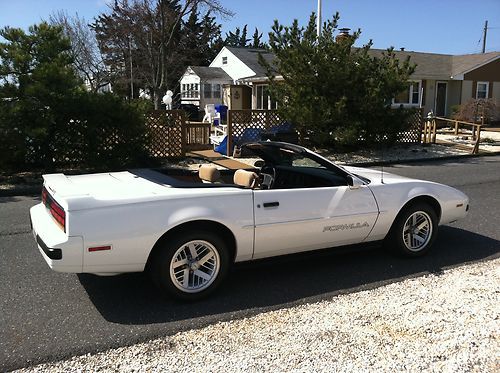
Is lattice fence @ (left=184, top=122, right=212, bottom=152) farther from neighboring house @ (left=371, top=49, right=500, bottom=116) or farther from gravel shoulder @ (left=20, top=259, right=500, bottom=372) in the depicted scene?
neighboring house @ (left=371, top=49, right=500, bottom=116)

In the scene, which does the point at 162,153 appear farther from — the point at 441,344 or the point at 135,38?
the point at 135,38

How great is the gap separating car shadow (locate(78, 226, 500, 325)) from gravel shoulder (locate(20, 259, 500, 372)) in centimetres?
23

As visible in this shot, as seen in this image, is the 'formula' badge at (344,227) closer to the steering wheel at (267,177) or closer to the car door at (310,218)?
the car door at (310,218)

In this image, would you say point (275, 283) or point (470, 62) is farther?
point (470, 62)

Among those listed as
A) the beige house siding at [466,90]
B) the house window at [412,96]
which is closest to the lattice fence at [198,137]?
the house window at [412,96]

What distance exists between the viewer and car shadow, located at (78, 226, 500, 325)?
→ 12.6 ft

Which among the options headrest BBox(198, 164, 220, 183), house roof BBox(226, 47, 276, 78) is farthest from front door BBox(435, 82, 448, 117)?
headrest BBox(198, 164, 220, 183)

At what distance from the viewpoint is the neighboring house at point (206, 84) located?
3566 cm

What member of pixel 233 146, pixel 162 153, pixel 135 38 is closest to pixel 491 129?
pixel 233 146

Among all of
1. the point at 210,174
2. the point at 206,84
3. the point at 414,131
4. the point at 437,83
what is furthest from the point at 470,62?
the point at 210,174

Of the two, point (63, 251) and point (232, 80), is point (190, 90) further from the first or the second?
point (63, 251)

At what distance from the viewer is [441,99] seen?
28.4 meters

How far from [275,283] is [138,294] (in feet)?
4.08

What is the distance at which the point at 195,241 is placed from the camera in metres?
3.87
